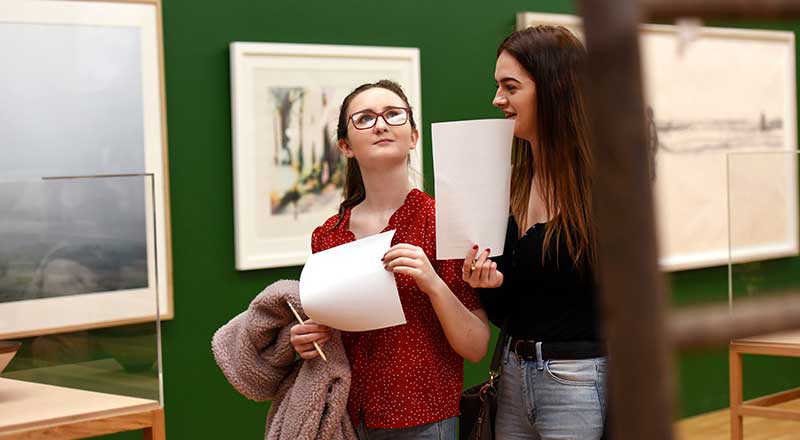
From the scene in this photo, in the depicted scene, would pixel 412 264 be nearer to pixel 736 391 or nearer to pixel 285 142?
pixel 736 391

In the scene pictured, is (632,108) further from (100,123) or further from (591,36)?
(100,123)

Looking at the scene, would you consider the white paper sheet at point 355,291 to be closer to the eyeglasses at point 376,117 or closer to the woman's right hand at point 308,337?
the woman's right hand at point 308,337

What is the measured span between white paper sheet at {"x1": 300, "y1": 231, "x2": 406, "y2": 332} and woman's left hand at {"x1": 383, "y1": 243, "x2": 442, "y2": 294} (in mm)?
24

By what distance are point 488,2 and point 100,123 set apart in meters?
2.08

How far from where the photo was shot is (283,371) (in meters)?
2.25

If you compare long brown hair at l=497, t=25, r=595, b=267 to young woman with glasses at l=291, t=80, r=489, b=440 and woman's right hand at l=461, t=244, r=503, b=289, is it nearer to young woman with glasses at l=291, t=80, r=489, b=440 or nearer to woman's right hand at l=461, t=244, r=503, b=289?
woman's right hand at l=461, t=244, r=503, b=289

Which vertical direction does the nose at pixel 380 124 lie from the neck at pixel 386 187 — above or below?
above

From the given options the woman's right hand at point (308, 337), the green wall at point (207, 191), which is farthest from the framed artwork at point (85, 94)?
the woman's right hand at point (308, 337)

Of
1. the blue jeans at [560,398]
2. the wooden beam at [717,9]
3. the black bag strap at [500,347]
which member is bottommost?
the blue jeans at [560,398]

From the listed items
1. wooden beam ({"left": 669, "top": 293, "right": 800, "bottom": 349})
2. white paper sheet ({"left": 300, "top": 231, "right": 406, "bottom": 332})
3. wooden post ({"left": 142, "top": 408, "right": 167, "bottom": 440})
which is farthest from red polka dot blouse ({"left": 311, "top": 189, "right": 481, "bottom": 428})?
wooden beam ({"left": 669, "top": 293, "right": 800, "bottom": 349})

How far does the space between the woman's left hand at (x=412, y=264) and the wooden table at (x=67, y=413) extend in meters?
0.87

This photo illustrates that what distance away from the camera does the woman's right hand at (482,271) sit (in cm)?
207

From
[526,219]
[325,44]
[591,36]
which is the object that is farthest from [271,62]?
[591,36]

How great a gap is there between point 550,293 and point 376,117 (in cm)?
52
